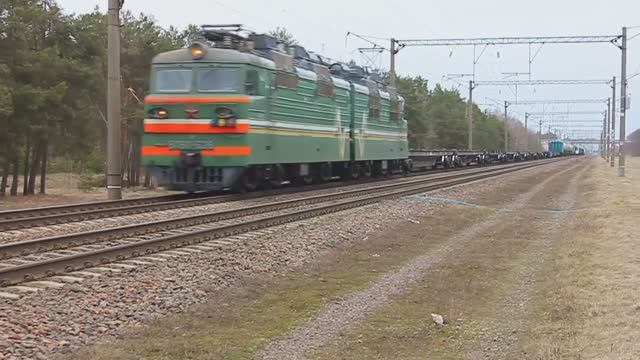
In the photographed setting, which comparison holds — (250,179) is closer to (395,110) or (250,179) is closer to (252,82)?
(252,82)

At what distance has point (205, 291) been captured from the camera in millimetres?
8172

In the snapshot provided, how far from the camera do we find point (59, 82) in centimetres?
2616

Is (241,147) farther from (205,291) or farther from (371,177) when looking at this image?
(371,177)

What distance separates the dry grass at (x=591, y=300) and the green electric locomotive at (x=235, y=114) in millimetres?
7891

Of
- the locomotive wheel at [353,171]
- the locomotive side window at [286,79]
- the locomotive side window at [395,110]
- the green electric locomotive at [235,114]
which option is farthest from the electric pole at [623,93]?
the locomotive side window at [286,79]

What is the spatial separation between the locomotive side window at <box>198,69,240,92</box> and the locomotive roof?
0.27m

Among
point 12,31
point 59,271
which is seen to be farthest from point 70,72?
point 59,271

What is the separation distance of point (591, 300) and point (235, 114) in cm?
1085

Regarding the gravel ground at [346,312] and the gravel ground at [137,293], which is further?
the gravel ground at [346,312]

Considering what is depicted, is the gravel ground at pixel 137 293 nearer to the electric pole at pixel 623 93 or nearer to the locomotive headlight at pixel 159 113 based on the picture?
the locomotive headlight at pixel 159 113

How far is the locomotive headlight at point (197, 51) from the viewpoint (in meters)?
18.1

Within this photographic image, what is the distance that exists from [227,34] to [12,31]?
9.77m

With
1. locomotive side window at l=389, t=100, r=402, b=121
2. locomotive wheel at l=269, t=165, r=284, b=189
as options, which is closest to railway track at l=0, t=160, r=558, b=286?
locomotive wheel at l=269, t=165, r=284, b=189

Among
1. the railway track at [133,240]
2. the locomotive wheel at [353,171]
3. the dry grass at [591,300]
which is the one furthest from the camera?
the locomotive wheel at [353,171]
